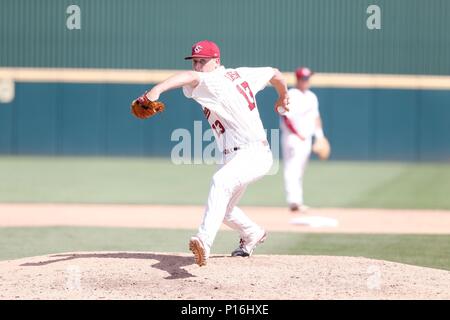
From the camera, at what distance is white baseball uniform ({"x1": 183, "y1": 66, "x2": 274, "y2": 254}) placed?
7.65 metres

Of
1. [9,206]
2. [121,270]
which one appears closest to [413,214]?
[9,206]

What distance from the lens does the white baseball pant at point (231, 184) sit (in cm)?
751

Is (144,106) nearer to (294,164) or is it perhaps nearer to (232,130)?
(232,130)

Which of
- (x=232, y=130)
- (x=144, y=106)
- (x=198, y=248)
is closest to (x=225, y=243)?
(x=232, y=130)

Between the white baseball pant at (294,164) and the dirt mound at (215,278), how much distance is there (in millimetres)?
5085

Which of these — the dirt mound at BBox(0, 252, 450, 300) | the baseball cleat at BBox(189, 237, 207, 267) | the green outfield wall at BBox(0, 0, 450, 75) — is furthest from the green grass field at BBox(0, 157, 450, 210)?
the baseball cleat at BBox(189, 237, 207, 267)

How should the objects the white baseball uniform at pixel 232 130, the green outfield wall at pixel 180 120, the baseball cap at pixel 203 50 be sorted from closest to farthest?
the white baseball uniform at pixel 232 130 < the baseball cap at pixel 203 50 < the green outfield wall at pixel 180 120

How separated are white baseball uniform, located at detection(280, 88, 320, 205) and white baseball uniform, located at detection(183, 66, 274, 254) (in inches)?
215

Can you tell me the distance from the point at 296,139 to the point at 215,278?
6.52 m

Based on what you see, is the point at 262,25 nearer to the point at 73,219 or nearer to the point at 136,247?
the point at 73,219

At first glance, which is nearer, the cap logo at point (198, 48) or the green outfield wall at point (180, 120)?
the cap logo at point (198, 48)

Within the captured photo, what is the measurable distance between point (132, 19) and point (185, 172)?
18.6ft

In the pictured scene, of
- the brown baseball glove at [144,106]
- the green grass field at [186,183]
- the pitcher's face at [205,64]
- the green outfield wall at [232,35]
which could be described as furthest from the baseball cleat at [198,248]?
the green outfield wall at [232,35]

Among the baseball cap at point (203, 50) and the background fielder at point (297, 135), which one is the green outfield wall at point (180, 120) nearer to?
the background fielder at point (297, 135)
